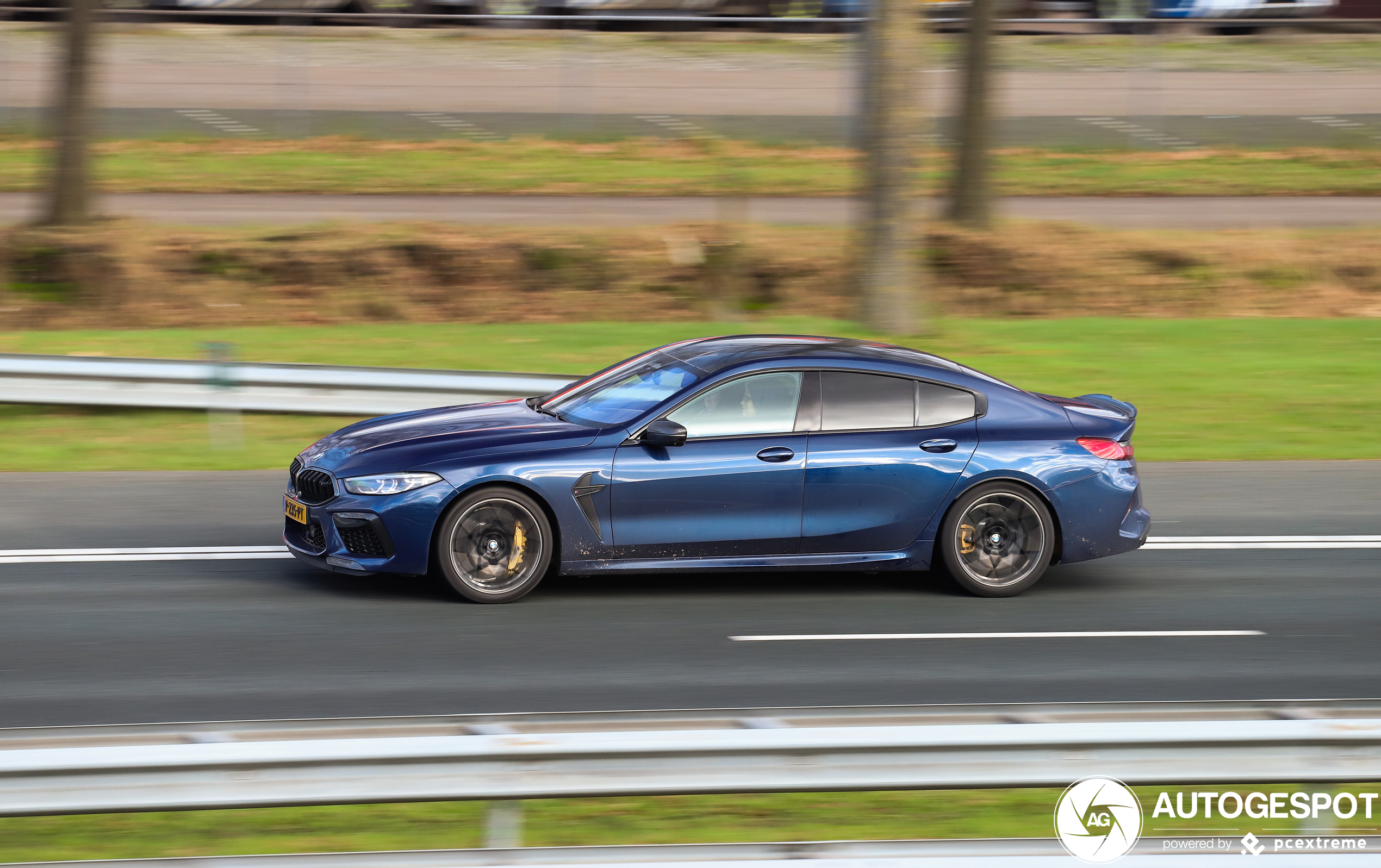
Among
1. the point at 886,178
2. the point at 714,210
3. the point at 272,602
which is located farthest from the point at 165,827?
the point at 714,210

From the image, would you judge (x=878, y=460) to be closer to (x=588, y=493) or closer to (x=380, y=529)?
(x=588, y=493)

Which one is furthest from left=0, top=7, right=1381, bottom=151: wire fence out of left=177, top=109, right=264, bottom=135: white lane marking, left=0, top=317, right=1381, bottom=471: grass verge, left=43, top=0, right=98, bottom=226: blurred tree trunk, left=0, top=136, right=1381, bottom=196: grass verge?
left=0, top=317, right=1381, bottom=471: grass verge

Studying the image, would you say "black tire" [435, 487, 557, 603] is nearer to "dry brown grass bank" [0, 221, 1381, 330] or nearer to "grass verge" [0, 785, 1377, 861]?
"grass verge" [0, 785, 1377, 861]

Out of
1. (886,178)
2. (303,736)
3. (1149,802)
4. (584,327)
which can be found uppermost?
(886,178)

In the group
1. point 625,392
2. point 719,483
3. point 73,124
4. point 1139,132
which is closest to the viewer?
point 719,483

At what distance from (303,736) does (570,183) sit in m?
22.9

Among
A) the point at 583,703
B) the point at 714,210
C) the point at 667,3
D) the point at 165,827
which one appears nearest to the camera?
the point at 165,827

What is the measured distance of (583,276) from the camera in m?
20.6

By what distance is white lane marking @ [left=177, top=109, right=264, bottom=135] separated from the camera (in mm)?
28906

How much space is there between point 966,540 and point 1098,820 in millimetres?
4289

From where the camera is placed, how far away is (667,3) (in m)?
37.3

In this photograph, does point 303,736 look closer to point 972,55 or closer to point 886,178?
point 886,178

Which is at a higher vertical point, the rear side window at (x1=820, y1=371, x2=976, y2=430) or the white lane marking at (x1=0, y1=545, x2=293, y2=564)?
the rear side window at (x1=820, y1=371, x2=976, y2=430)

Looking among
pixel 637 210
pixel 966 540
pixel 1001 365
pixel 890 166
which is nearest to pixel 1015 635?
pixel 966 540
